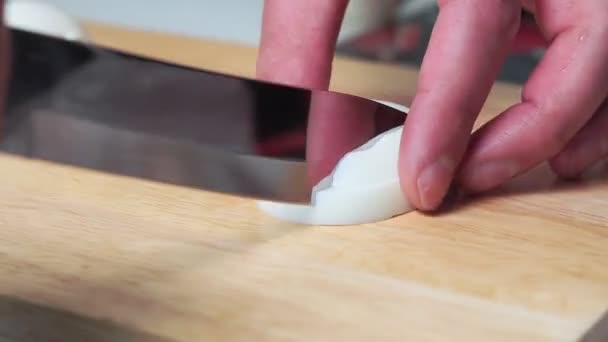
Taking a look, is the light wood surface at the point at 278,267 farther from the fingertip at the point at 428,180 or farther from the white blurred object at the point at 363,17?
the white blurred object at the point at 363,17

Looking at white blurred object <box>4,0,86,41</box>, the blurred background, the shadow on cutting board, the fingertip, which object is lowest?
the blurred background

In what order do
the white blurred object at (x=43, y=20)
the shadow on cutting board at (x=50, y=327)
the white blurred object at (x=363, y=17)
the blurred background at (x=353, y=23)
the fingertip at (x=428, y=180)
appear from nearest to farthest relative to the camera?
1. the shadow on cutting board at (x=50, y=327)
2. the fingertip at (x=428, y=180)
3. the white blurred object at (x=43, y=20)
4. the blurred background at (x=353, y=23)
5. the white blurred object at (x=363, y=17)

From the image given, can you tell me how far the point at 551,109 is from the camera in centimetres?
50

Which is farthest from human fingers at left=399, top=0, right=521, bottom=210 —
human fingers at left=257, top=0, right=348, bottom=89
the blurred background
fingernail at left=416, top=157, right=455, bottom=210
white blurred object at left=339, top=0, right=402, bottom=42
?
white blurred object at left=339, top=0, right=402, bottom=42

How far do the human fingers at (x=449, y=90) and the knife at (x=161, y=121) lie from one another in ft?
0.17

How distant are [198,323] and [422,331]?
100 mm

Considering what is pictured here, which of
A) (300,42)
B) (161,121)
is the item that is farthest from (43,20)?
(161,121)

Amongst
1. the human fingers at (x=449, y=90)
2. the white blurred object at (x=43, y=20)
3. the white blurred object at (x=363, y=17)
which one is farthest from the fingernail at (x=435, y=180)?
the white blurred object at (x=363, y=17)

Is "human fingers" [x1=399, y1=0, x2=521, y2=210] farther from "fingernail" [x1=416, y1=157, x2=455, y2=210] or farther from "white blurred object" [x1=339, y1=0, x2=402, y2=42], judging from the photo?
"white blurred object" [x1=339, y1=0, x2=402, y2=42]

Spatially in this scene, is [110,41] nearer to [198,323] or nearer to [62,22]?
[62,22]

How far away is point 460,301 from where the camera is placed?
0.39 m

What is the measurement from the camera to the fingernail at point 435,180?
467 mm

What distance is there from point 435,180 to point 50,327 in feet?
0.74

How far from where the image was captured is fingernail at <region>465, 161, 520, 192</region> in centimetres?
50
